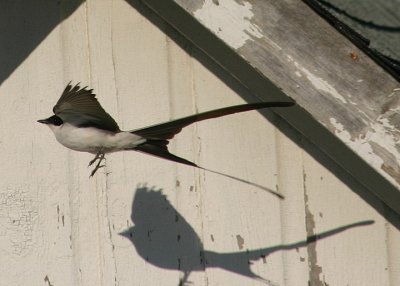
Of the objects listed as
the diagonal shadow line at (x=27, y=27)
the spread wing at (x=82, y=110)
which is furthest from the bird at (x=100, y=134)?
the diagonal shadow line at (x=27, y=27)

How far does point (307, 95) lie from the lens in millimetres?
2318

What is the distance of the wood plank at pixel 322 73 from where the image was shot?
227cm

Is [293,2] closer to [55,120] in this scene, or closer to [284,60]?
[284,60]

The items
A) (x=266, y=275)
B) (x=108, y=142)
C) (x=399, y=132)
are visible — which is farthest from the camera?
(x=266, y=275)

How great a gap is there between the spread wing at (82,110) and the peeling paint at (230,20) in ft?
1.10

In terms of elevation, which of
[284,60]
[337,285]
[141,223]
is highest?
[284,60]

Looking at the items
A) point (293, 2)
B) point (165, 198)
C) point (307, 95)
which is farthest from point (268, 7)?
point (165, 198)

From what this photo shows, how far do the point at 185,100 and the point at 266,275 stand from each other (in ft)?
1.62

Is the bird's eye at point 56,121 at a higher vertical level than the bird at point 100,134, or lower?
higher

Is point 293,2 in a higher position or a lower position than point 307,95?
higher

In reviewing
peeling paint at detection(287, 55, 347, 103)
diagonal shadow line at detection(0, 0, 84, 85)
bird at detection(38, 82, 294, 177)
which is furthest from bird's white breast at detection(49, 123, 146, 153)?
peeling paint at detection(287, 55, 347, 103)

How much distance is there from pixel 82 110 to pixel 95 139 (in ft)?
0.31

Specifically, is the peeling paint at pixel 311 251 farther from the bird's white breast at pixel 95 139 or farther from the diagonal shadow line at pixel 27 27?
the diagonal shadow line at pixel 27 27

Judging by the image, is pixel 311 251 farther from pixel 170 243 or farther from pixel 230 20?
pixel 230 20
